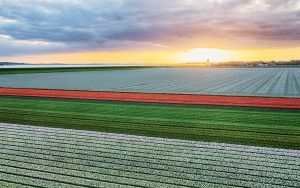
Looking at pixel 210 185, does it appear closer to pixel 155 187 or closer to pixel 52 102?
pixel 155 187

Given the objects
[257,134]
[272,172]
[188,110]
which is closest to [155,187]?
[272,172]

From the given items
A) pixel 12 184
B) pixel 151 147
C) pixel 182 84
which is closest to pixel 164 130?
pixel 151 147

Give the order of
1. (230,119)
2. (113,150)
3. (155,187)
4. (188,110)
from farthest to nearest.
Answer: (188,110) → (230,119) → (113,150) → (155,187)

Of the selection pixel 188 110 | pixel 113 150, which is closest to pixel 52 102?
pixel 188 110

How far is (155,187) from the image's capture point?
721 cm

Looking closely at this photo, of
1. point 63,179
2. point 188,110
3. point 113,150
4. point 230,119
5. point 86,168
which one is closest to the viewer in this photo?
point 63,179

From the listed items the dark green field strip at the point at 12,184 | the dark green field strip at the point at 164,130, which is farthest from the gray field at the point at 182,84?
the dark green field strip at the point at 12,184

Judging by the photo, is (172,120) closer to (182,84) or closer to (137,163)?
(137,163)

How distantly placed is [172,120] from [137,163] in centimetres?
565

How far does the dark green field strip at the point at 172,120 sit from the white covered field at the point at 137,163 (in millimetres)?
1215

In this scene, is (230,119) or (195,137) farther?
(230,119)

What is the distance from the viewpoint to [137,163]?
8688mm

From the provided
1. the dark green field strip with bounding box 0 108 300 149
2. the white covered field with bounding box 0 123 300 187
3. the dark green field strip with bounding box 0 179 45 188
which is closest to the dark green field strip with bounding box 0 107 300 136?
the dark green field strip with bounding box 0 108 300 149

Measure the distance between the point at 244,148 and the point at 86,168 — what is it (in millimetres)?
4200
